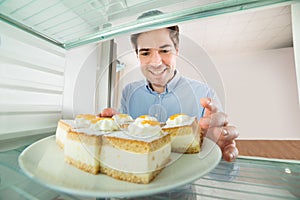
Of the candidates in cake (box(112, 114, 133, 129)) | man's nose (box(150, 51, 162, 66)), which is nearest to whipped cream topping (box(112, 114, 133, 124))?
cake (box(112, 114, 133, 129))

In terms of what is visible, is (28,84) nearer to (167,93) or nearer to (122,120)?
(122,120)

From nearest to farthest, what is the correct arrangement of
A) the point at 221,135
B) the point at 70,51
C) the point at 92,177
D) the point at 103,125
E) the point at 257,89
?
the point at 92,177 → the point at 103,125 → the point at 221,135 → the point at 70,51 → the point at 257,89

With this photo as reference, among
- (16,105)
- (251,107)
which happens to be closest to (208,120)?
(16,105)

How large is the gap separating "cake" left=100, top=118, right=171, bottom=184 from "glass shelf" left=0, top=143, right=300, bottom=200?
0.07 meters

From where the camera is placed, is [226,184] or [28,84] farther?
[28,84]

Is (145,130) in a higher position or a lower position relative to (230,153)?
higher

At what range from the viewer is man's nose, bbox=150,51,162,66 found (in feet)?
1.51

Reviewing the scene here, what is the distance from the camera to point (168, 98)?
1.86 ft

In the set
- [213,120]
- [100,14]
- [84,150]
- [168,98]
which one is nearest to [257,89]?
[213,120]

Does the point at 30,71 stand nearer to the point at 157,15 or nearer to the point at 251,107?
the point at 157,15

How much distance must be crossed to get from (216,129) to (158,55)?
0.36m

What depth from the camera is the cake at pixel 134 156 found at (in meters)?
0.27

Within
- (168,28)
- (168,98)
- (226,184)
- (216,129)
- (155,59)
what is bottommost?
(226,184)

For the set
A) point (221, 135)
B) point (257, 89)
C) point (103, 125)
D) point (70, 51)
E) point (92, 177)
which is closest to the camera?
point (92, 177)
